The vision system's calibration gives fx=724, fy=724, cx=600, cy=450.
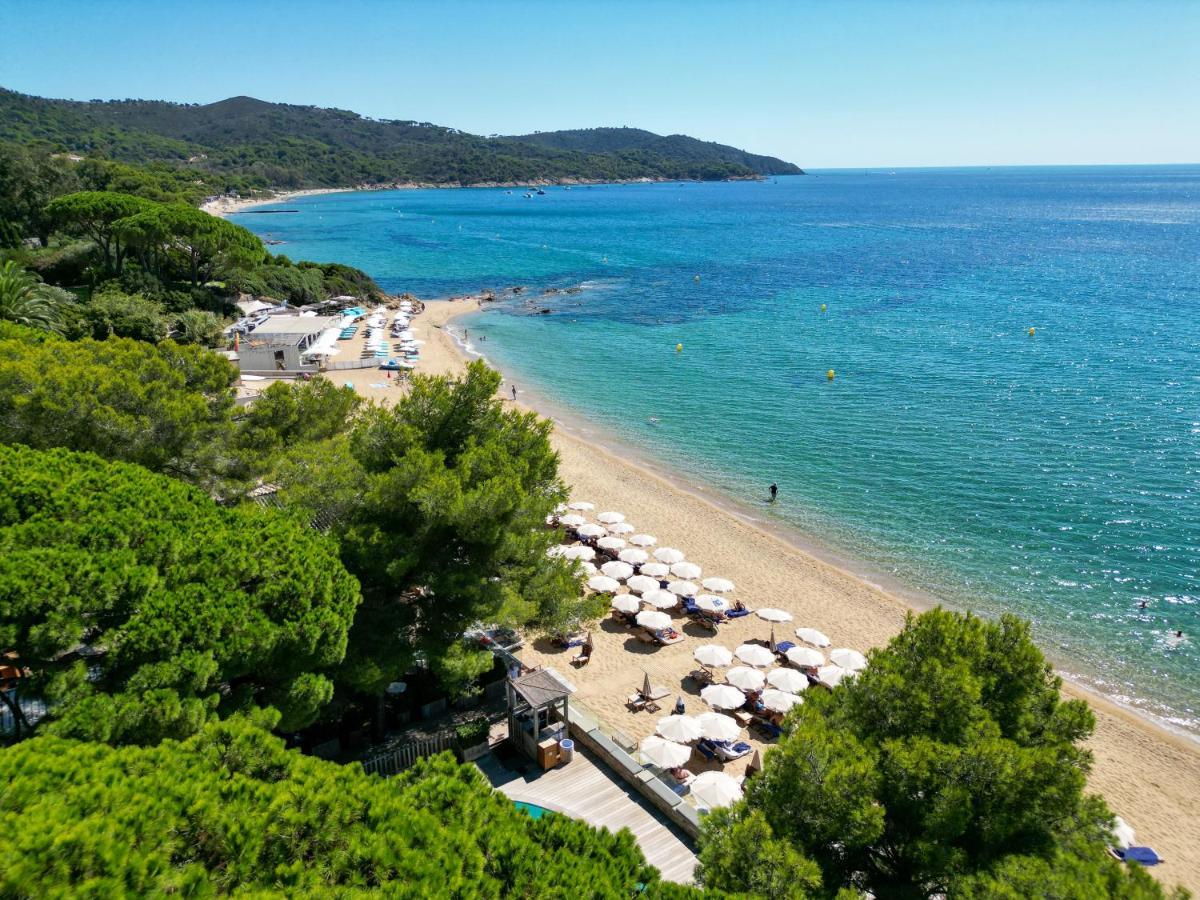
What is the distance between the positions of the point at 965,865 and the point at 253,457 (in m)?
16.1

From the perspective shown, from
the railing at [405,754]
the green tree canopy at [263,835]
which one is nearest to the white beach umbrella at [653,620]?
the railing at [405,754]

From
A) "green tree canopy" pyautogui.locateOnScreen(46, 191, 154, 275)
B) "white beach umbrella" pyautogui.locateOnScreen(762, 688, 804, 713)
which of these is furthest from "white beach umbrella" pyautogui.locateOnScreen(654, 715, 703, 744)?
"green tree canopy" pyautogui.locateOnScreen(46, 191, 154, 275)

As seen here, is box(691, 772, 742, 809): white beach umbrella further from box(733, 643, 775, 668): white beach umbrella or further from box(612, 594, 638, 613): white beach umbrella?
box(612, 594, 638, 613): white beach umbrella

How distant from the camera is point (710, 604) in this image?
21.3 metres

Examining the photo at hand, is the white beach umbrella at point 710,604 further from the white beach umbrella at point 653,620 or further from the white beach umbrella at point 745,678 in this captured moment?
the white beach umbrella at point 745,678

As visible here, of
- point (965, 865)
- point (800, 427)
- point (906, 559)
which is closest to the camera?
point (965, 865)

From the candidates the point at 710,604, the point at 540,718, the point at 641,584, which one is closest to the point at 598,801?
the point at 540,718

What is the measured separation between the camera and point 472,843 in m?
7.07

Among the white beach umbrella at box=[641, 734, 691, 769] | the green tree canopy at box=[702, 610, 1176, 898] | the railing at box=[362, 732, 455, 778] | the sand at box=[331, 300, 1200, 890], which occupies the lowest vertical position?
the sand at box=[331, 300, 1200, 890]

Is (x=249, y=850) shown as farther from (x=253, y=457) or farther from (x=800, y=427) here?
(x=800, y=427)

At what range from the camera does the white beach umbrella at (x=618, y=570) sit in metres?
22.8

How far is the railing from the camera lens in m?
13.7

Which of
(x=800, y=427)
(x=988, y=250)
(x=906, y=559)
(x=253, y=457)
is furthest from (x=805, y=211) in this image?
(x=253, y=457)

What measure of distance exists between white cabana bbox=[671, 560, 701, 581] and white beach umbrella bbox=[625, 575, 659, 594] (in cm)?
104
